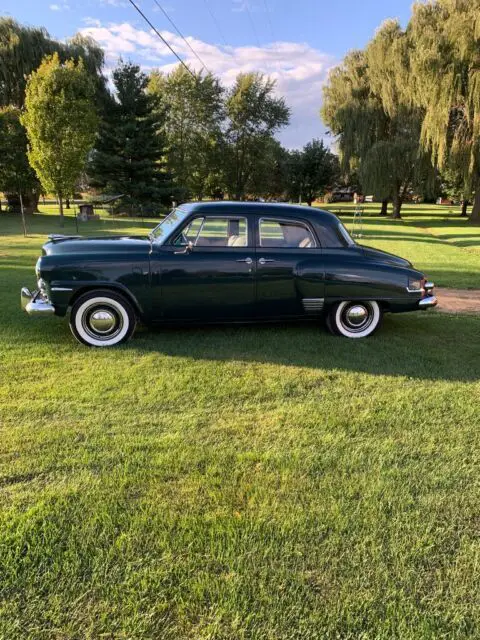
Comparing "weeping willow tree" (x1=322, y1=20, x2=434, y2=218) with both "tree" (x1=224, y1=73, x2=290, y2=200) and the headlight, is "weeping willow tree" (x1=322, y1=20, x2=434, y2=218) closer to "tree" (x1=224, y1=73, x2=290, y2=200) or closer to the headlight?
"tree" (x1=224, y1=73, x2=290, y2=200)

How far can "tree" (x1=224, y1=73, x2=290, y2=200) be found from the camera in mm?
45281

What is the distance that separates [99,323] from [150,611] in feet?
11.7

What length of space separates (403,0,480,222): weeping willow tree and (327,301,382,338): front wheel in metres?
20.4

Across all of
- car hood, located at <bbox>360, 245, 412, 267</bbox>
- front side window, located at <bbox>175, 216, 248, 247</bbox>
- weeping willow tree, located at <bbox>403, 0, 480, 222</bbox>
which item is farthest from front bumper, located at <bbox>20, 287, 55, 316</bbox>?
weeping willow tree, located at <bbox>403, 0, 480, 222</bbox>

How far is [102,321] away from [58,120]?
2028 centimetres

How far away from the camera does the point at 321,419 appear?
3.58 metres

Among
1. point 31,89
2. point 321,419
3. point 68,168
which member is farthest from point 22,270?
point 31,89

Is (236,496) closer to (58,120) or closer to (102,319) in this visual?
(102,319)

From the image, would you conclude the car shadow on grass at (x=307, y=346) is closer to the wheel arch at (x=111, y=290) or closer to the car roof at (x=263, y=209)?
the wheel arch at (x=111, y=290)

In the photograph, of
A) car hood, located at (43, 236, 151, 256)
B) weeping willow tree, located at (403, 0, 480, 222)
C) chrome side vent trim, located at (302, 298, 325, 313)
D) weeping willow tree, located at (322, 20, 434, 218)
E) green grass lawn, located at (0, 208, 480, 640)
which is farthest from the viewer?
weeping willow tree, located at (322, 20, 434, 218)

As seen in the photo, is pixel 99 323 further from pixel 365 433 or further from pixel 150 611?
pixel 150 611

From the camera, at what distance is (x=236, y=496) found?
2.65 meters

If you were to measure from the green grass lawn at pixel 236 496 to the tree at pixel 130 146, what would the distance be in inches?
1137

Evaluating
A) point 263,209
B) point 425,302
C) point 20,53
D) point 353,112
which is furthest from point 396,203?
point 263,209
